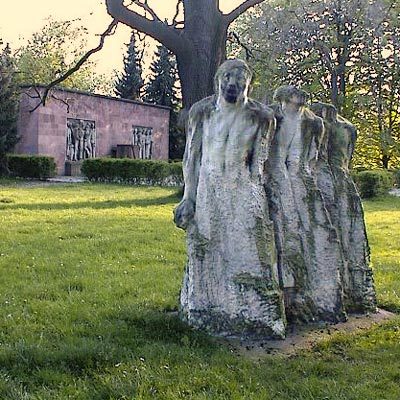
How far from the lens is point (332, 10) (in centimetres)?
3197

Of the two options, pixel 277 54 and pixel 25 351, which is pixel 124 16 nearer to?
pixel 25 351

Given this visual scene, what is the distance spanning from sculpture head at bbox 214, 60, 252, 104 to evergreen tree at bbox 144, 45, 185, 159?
36.2 metres

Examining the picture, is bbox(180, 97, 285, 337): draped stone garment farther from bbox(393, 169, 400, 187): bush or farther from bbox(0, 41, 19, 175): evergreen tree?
bbox(393, 169, 400, 187): bush

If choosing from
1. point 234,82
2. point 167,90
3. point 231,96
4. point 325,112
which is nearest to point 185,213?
point 231,96

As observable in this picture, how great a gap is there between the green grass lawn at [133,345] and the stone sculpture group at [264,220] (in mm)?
376

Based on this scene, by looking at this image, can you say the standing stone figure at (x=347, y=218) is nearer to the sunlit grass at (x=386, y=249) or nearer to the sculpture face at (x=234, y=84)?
the sunlit grass at (x=386, y=249)

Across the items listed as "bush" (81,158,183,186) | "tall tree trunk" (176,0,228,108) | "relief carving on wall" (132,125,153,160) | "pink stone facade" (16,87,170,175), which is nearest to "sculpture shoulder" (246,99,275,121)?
"tall tree trunk" (176,0,228,108)

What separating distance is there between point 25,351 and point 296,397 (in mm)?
2047

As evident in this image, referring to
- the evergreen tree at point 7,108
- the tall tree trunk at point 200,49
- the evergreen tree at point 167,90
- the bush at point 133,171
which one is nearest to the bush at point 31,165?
the evergreen tree at point 7,108

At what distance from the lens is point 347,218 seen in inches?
250

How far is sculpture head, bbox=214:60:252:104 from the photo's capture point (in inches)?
211

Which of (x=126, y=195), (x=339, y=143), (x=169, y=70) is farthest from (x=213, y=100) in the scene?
(x=169, y=70)

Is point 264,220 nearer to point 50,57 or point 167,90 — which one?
point 50,57

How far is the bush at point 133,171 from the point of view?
88.8 feet
